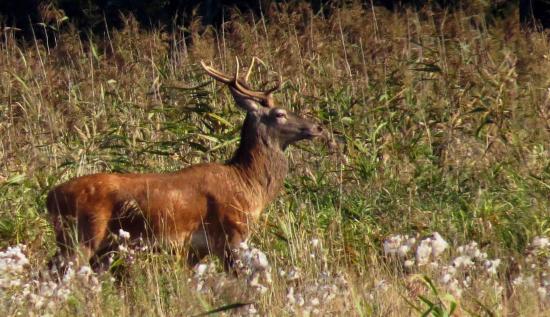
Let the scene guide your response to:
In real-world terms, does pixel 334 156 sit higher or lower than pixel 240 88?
lower

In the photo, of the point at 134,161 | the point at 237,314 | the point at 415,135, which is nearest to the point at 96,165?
the point at 134,161

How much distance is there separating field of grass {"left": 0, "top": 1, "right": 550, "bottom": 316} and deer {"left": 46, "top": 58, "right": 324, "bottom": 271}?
7.4 inches

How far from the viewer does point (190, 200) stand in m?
9.15

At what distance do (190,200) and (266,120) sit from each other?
1.10 m

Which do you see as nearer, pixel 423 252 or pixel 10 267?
pixel 10 267

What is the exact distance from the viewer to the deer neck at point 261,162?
9.77m

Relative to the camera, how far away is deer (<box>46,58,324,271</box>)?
28.7 ft

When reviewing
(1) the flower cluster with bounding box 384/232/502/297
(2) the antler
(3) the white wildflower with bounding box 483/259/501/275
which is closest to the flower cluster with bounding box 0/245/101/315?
(1) the flower cluster with bounding box 384/232/502/297

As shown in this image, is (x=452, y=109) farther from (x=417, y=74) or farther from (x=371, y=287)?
(x=371, y=287)

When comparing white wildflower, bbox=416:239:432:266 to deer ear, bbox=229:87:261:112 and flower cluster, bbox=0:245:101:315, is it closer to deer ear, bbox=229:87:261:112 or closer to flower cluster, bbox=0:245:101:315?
flower cluster, bbox=0:245:101:315

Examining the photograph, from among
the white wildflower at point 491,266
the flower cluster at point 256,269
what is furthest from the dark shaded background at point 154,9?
the flower cluster at point 256,269

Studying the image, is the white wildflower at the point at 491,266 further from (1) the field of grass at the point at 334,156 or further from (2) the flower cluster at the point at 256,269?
(2) the flower cluster at the point at 256,269

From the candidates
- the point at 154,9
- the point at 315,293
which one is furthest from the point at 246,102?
the point at 154,9

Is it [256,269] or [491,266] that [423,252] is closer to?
[491,266]
